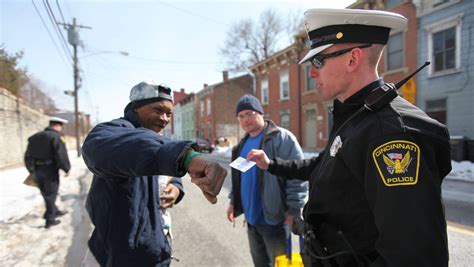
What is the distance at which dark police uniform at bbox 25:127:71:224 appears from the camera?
16.8ft

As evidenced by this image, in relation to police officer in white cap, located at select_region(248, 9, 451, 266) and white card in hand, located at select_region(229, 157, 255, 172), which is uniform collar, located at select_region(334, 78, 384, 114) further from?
white card in hand, located at select_region(229, 157, 255, 172)

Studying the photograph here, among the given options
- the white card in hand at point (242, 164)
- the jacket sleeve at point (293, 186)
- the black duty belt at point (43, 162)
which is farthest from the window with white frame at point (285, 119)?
the white card in hand at point (242, 164)

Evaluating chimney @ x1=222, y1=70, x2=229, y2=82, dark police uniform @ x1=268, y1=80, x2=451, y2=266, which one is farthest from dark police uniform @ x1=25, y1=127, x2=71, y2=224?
chimney @ x1=222, y1=70, x2=229, y2=82

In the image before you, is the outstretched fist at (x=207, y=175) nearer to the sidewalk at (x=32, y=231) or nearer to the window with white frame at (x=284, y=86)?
the sidewalk at (x=32, y=231)

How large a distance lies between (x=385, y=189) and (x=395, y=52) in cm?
1456

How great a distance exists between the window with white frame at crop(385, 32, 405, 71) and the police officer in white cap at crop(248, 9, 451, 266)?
44.4 ft

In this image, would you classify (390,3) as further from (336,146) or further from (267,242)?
(336,146)

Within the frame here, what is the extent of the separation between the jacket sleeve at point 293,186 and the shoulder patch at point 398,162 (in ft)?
5.05

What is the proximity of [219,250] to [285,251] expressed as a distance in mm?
1599

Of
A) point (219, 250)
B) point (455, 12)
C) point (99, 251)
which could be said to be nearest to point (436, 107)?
point (455, 12)

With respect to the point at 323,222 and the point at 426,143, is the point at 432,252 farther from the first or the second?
the point at 323,222

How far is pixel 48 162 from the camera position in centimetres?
540

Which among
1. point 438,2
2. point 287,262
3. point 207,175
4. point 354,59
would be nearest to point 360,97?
point 354,59

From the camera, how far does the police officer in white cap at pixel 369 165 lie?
97 centimetres
